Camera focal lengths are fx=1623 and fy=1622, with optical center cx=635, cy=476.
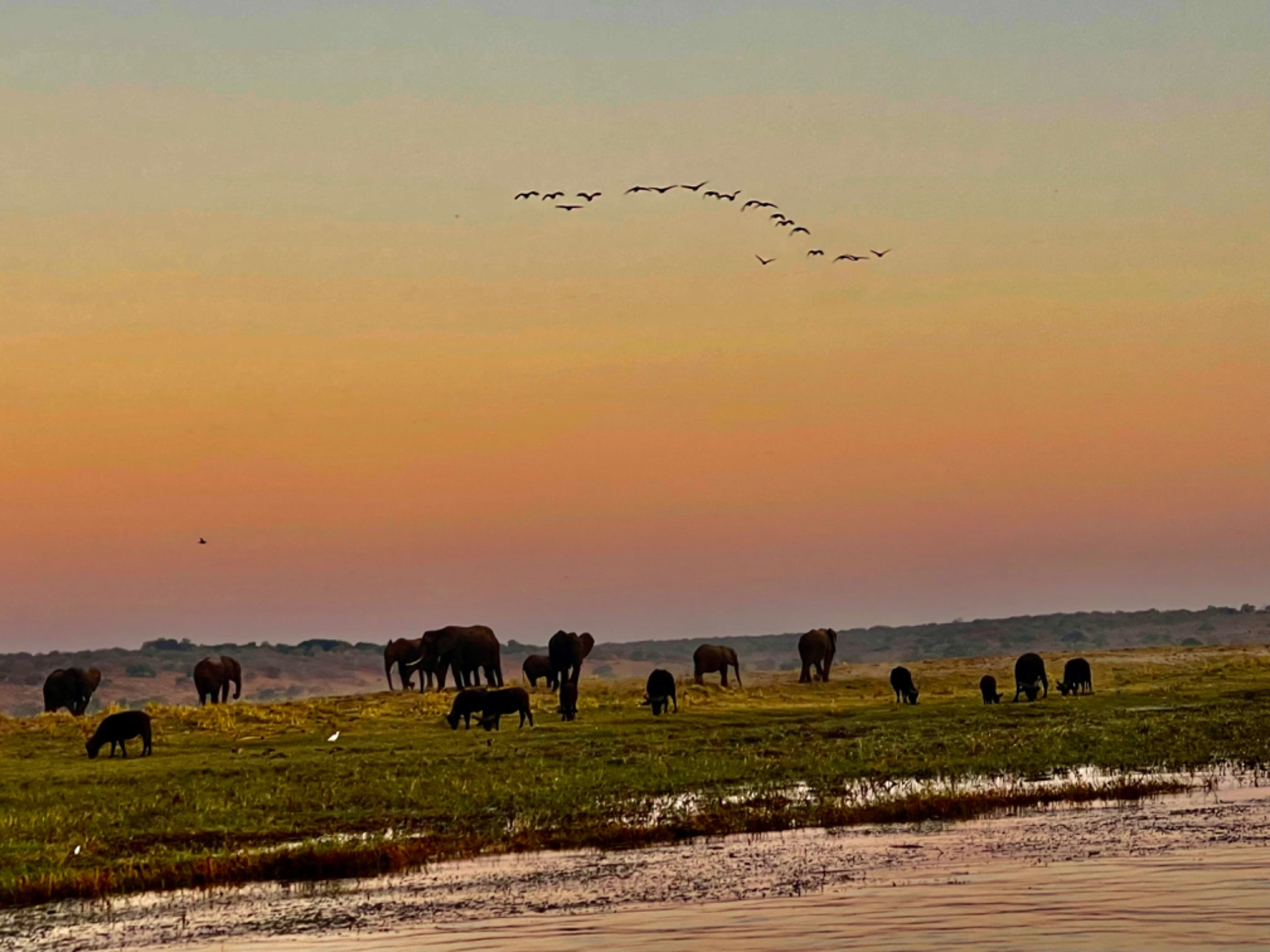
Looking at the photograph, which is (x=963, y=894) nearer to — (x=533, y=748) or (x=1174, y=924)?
(x=1174, y=924)

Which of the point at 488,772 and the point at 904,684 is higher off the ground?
the point at 904,684

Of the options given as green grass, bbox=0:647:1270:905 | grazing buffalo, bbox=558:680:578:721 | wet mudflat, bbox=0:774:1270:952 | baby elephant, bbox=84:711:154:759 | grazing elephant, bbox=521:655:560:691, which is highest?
grazing elephant, bbox=521:655:560:691

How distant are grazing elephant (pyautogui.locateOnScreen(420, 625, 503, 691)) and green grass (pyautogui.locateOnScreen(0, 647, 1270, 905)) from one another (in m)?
Result: 8.52

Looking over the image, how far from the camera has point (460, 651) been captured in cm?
Answer: 6328

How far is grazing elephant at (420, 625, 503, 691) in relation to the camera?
62.9 meters

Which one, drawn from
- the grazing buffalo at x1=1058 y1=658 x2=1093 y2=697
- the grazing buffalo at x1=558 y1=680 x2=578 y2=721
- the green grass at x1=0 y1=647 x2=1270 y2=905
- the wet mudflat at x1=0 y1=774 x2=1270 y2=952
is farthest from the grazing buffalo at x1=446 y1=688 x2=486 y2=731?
the grazing buffalo at x1=1058 y1=658 x2=1093 y2=697

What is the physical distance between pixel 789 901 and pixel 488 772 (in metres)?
14.6

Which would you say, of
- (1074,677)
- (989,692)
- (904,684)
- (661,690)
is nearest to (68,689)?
(661,690)

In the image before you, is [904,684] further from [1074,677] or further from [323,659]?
[323,659]

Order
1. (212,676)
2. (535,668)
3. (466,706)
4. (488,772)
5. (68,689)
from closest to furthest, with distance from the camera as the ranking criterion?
1. (488,772)
2. (466,706)
3. (68,689)
4. (535,668)
5. (212,676)

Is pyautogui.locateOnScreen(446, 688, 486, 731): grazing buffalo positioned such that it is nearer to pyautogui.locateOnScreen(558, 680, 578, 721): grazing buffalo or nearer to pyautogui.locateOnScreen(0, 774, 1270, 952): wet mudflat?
pyautogui.locateOnScreen(558, 680, 578, 721): grazing buffalo

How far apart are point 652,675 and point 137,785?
2029 cm

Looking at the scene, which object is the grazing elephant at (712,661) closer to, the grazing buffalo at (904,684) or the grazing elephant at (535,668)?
the grazing elephant at (535,668)

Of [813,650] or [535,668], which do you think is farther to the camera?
[813,650]
